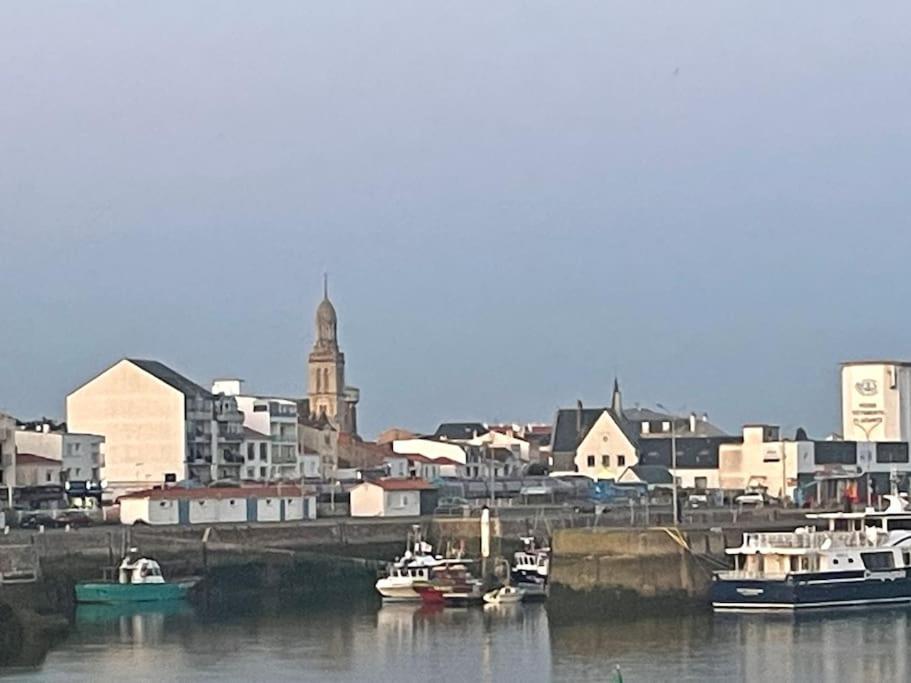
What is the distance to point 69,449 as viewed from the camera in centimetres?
8894

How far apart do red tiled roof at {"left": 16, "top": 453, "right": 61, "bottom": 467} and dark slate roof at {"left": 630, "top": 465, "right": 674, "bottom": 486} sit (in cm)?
2810

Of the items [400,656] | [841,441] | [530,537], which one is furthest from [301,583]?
[841,441]

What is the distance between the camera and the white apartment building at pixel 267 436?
319ft

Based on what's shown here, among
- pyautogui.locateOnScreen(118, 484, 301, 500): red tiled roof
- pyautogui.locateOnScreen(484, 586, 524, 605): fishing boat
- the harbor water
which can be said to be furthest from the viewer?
pyautogui.locateOnScreen(118, 484, 301, 500): red tiled roof

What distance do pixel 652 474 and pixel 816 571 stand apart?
45470 mm

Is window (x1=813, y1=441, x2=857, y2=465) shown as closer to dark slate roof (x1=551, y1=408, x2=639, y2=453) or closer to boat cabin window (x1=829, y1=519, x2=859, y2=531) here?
dark slate roof (x1=551, y1=408, x2=639, y2=453)

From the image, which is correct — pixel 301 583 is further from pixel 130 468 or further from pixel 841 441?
pixel 841 441

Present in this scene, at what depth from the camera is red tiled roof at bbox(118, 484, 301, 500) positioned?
234 feet

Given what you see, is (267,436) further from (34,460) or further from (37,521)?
(37,521)

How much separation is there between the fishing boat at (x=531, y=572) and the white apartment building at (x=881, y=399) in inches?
1689

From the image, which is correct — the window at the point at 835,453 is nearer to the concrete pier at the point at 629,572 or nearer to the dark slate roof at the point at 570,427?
the dark slate roof at the point at 570,427

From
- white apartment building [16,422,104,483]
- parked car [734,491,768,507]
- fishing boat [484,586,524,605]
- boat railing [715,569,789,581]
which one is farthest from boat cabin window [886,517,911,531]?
white apartment building [16,422,104,483]

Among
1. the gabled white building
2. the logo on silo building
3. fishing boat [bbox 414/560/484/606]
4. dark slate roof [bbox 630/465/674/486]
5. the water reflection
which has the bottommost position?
the water reflection

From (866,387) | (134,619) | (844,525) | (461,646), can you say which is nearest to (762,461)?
(866,387)
